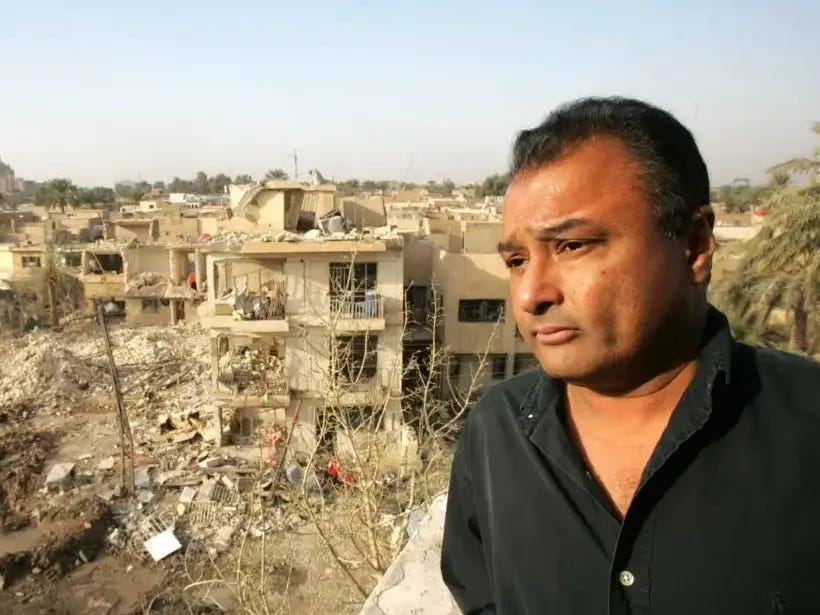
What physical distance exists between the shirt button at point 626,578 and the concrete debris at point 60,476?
16.9 metres

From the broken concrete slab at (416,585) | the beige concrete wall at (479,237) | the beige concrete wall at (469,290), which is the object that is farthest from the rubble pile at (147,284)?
the broken concrete slab at (416,585)

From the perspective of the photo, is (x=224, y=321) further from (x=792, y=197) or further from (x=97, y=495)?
(x=792, y=197)

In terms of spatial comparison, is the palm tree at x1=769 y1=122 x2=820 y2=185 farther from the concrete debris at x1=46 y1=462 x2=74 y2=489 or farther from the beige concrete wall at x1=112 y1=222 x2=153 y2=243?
the beige concrete wall at x1=112 y1=222 x2=153 y2=243

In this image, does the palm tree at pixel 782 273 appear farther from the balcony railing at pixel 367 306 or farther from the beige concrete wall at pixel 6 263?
the beige concrete wall at pixel 6 263

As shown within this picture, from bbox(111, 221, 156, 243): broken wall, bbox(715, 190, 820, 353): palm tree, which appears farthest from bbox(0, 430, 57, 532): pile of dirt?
bbox(111, 221, 156, 243): broken wall

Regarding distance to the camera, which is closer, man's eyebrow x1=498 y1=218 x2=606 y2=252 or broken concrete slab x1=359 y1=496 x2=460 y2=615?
man's eyebrow x1=498 y1=218 x2=606 y2=252

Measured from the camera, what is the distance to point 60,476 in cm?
1532

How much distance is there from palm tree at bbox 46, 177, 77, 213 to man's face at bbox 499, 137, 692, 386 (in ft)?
197

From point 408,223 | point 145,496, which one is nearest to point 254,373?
point 145,496

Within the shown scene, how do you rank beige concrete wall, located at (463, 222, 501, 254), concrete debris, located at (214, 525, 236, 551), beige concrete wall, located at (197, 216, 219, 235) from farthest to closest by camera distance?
beige concrete wall, located at (197, 216, 219, 235), beige concrete wall, located at (463, 222, 501, 254), concrete debris, located at (214, 525, 236, 551)

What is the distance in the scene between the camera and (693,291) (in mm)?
1223

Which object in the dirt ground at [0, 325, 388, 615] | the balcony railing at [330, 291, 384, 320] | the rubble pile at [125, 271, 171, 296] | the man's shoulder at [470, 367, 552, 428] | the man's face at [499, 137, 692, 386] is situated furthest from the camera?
the rubble pile at [125, 271, 171, 296]

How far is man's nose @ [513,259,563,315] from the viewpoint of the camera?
120 centimetres

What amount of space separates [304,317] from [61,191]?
162ft
